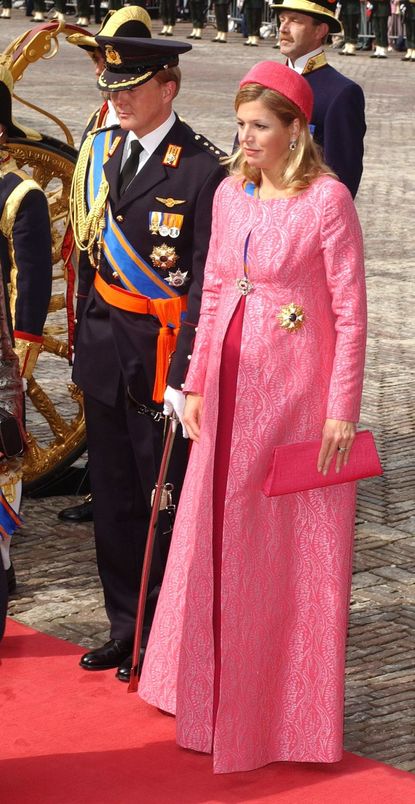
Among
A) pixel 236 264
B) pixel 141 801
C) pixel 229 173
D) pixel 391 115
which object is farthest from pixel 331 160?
pixel 391 115

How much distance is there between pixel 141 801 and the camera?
388 cm

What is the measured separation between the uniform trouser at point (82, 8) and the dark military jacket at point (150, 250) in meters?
27.2

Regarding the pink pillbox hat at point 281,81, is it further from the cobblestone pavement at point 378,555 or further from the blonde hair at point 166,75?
the cobblestone pavement at point 378,555

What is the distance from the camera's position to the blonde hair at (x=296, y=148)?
3785 mm

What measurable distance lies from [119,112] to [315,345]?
0.98 metres

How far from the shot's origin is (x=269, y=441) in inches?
153

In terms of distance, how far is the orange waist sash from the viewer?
4387 millimetres

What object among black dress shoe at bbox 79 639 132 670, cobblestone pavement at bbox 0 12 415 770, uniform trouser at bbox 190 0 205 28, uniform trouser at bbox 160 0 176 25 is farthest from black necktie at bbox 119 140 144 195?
uniform trouser at bbox 190 0 205 28

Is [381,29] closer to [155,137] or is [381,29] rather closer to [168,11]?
[168,11]

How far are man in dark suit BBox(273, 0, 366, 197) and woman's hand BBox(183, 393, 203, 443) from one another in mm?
1561

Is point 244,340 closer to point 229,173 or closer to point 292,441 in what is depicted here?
point 292,441

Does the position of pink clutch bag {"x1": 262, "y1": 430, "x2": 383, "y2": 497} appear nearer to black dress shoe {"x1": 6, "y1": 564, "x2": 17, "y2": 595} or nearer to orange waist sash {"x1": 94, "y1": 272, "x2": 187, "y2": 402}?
orange waist sash {"x1": 94, "y1": 272, "x2": 187, "y2": 402}

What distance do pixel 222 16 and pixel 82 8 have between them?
2957 millimetres

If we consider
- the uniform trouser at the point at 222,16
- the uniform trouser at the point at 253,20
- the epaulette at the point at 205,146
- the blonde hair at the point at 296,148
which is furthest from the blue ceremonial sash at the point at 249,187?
the uniform trouser at the point at 222,16
